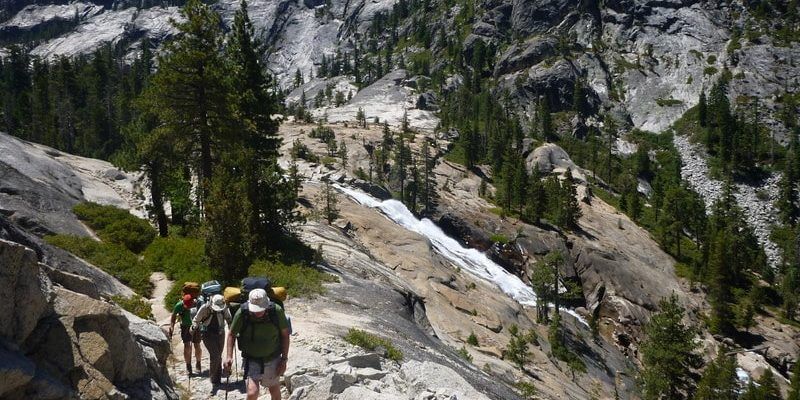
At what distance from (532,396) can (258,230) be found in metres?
16.3

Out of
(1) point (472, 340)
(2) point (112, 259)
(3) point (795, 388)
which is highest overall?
(2) point (112, 259)

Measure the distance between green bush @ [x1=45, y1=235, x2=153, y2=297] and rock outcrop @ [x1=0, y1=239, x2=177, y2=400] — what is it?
12.0 m

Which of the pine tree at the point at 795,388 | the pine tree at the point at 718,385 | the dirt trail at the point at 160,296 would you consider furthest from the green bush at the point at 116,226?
the pine tree at the point at 795,388

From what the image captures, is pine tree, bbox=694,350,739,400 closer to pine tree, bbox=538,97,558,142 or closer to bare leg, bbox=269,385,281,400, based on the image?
bare leg, bbox=269,385,281,400

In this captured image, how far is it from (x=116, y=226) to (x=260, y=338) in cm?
2000

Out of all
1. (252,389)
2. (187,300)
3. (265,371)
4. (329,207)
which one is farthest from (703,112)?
(252,389)

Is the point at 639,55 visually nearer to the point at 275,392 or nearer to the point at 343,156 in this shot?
→ the point at 343,156

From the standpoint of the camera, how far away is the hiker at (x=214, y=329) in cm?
1034

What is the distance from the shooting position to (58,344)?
22.1 feet

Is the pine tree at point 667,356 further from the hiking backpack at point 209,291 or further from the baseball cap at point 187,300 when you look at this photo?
the hiking backpack at point 209,291

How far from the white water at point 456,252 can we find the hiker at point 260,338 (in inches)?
1840

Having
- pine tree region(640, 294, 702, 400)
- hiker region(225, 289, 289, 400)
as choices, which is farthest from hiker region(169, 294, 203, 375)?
pine tree region(640, 294, 702, 400)

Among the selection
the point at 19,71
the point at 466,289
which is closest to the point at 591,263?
the point at 466,289

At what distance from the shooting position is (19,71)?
11094 centimetres
